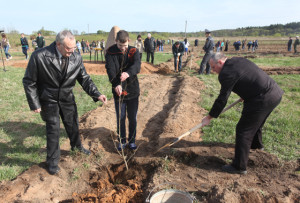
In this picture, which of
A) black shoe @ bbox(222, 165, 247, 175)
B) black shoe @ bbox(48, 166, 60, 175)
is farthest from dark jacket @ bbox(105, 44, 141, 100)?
black shoe @ bbox(222, 165, 247, 175)

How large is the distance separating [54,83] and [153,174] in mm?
2072

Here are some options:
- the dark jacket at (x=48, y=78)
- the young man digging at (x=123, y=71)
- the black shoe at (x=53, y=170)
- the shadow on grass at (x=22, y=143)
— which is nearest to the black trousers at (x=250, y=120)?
the young man digging at (x=123, y=71)

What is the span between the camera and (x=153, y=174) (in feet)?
11.1

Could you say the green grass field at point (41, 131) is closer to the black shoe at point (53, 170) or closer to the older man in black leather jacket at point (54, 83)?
the black shoe at point (53, 170)

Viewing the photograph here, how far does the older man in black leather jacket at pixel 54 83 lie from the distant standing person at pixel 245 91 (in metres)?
1.90

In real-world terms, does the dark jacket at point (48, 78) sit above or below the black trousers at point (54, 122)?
above

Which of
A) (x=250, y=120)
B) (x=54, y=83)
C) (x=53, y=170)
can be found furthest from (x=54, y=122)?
(x=250, y=120)

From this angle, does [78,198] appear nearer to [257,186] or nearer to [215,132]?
[257,186]

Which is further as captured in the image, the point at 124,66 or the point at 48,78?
the point at 124,66

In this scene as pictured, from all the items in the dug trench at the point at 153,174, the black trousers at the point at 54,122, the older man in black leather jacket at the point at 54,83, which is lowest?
the dug trench at the point at 153,174

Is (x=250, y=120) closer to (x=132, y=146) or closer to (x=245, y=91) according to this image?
(x=245, y=91)

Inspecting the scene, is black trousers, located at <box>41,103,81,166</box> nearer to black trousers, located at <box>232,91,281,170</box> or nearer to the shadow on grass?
the shadow on grass

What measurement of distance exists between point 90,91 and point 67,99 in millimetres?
437

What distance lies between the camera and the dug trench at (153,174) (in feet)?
9.26
